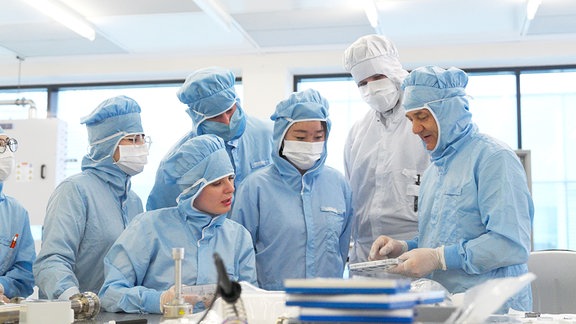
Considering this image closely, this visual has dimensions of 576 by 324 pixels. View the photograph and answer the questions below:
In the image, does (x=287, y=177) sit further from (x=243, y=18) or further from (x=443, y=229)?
(x=243, y=18)

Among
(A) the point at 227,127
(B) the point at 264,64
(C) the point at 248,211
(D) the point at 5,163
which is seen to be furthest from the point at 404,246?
(B) the point at 264,64

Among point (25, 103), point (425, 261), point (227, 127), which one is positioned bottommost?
point (425, 261)

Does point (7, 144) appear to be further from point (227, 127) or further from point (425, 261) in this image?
point (425, 261)

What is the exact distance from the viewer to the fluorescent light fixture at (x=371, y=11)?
4.30m

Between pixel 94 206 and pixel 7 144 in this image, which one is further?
pixel 7 144

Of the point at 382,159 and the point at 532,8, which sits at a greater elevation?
the point at 532,8

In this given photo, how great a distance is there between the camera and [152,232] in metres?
2.00

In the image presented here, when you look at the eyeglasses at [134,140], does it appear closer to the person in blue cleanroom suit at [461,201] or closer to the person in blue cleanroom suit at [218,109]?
the person in blue cleanroom suit at [218,109]

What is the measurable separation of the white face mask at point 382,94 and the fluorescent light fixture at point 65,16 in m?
2.69

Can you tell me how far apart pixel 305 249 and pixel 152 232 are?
62 cm

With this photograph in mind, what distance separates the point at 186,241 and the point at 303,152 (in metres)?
0.60

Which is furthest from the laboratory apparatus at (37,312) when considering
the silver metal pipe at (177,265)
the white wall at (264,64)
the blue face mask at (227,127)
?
the white wall at (264,64)

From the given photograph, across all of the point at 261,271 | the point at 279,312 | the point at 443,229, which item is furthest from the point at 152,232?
the point at 443,229

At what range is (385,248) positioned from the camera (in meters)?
2.18
